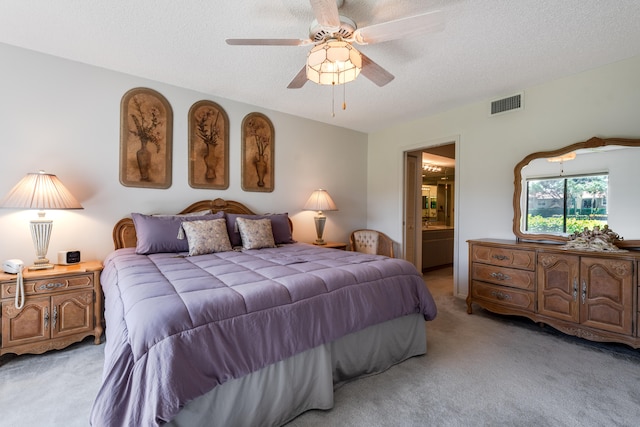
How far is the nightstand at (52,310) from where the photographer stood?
2.21 m

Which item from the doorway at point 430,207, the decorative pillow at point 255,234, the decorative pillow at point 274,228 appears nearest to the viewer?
the decorative pillow at point 255,234

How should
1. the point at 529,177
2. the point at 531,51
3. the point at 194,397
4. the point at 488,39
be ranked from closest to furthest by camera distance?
the point at 194,397 → the point at 488,39 → the point at 531,51 → the point at 529,177

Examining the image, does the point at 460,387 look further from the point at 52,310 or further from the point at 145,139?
the point at 145,139

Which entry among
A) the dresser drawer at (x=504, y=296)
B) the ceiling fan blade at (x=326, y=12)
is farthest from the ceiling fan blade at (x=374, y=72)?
the dresser drawer at (x=504, y=296)

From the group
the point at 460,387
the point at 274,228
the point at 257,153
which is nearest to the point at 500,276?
the point at 460,387

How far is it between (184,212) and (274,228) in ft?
3.47

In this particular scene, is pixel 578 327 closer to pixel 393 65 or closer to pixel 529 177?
pixel 529 177

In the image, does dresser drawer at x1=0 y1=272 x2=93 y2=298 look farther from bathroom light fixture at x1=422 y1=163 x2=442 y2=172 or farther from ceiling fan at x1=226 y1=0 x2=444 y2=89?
bathroom light fixture at x1=422 y1=163 x2=442 y2=172

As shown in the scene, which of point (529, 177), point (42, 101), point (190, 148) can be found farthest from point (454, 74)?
point (42, 101)

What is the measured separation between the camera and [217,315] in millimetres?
1392

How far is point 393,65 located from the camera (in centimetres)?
280

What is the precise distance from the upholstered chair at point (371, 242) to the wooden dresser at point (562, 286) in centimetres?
159

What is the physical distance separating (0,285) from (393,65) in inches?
148

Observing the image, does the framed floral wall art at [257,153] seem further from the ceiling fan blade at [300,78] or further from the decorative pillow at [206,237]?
the ceiling fan blade at [300,78]
